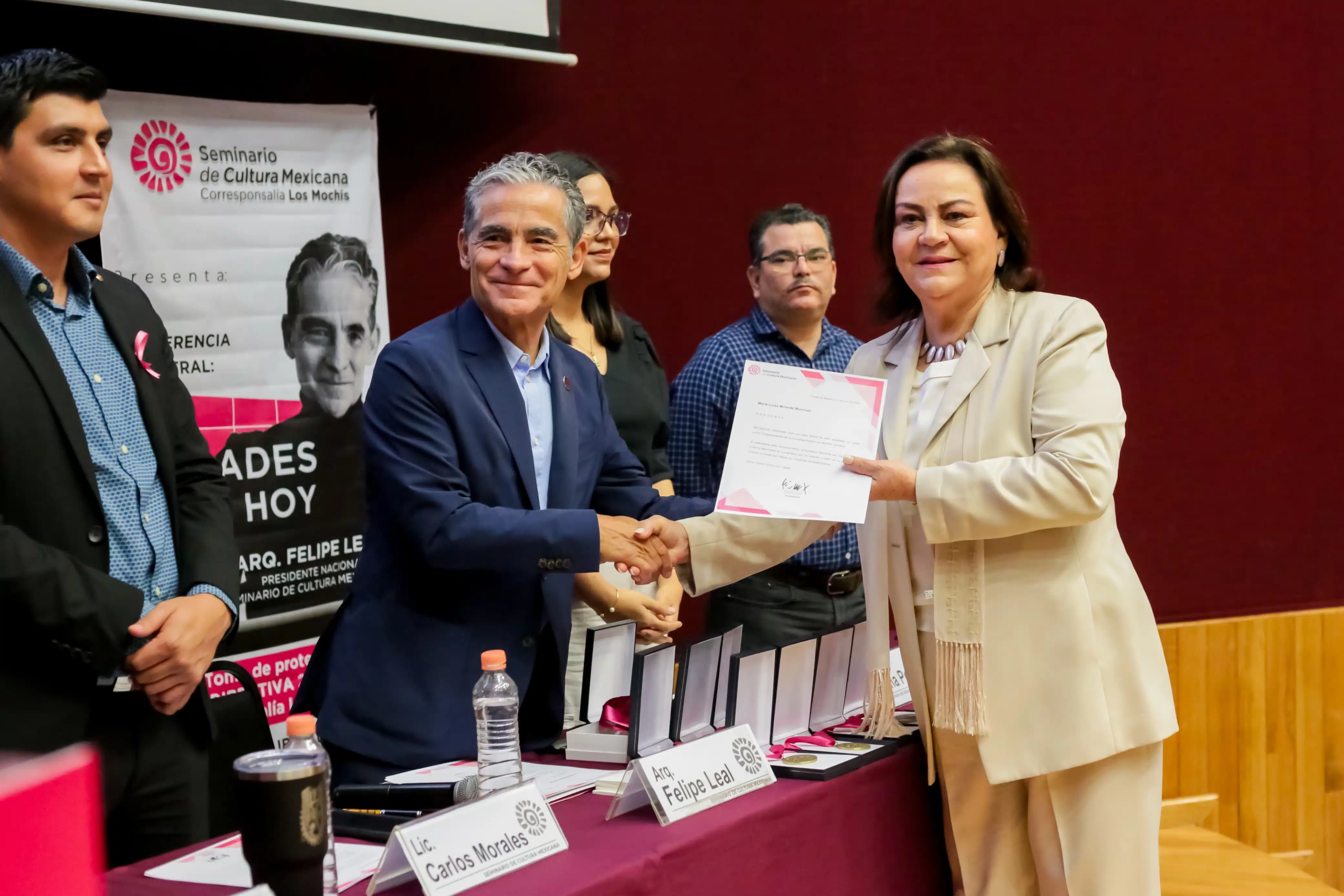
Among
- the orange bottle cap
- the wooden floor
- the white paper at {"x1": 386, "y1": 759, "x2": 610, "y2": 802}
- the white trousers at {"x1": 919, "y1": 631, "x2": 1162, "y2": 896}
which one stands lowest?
the wooden floor

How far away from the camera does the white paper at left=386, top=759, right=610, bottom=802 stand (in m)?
1.88

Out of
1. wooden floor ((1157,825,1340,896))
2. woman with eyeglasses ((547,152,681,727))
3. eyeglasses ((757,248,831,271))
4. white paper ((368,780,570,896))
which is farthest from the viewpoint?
wooden floor ((1157,825,1340,896))

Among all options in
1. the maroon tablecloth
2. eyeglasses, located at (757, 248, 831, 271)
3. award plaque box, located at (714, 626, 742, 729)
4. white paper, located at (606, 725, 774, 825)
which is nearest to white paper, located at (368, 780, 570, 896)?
the maroon tablecloth

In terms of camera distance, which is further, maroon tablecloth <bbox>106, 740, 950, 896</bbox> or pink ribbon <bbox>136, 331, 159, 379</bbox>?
pink ribbon <bbox>136, 331, 159, 379</bbox>

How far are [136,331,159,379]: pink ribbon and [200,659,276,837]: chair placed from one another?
0.54m

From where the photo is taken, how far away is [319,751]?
4.50 feet

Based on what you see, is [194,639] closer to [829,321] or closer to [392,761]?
[392,761]

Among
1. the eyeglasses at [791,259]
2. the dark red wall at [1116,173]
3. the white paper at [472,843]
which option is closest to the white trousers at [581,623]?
the white paper at [472,843]

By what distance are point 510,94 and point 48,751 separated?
109 inches

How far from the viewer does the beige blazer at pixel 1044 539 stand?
82.2 inches

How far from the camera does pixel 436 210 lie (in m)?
4.00

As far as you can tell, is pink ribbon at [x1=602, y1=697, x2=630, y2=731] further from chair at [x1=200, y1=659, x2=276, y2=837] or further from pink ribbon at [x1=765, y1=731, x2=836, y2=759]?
chair at [x1=200, y1=659, x2=276, y2=837]

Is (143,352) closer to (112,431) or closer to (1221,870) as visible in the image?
(112,431)

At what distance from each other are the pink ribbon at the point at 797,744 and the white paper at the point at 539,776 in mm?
316
